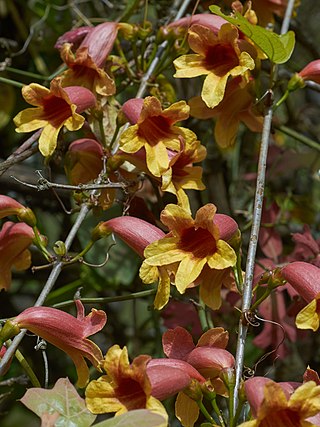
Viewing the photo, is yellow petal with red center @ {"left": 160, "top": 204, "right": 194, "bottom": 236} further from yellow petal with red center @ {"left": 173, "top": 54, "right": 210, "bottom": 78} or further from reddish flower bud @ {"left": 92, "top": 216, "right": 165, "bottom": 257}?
yellow petal with red center @ {"left": 173, "top": 54, "right": 210, "bottom": 78}

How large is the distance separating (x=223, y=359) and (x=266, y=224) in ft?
2.39

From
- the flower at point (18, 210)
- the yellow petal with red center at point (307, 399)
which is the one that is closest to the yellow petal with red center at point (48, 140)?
the flower at point (18, 210)

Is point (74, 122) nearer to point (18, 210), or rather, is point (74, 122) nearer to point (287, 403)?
point (18, 210)

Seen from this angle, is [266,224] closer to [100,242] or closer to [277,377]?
[100,242]

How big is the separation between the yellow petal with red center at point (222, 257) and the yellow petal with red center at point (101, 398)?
0.22m

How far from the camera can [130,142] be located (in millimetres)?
1220

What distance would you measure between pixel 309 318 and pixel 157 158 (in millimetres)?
350

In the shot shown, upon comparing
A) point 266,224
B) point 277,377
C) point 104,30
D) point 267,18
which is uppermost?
point 104,30

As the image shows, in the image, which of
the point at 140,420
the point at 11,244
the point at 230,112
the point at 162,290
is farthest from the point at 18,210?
the point at 140,420

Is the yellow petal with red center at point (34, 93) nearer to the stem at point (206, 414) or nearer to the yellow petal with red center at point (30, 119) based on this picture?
the yellow petal with red center at point (30, 119)

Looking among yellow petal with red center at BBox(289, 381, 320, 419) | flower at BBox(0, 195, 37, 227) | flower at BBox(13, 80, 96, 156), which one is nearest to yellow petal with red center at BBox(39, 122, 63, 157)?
flower at BBox(13, 80, 96, 156)

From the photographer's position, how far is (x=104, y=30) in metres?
1.44

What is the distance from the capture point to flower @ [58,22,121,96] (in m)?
1.35

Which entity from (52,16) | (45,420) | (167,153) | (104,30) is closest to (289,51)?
(167,153)
